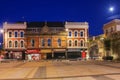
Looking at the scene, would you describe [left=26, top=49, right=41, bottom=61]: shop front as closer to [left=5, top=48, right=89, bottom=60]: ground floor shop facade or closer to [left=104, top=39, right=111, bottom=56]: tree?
[left=5, top=48, right=89, bottom=60]: ground floor shop facade

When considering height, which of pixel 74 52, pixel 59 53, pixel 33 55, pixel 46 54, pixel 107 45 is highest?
pixel 107 45

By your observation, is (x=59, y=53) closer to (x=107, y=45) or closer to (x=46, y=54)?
(x=46, y=54)

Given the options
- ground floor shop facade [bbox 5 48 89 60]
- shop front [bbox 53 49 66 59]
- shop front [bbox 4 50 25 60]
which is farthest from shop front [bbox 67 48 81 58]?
shop front [bbox 4 50 25 60]

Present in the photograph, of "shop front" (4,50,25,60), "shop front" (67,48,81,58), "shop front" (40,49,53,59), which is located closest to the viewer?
"shop front" (4,50,25,60)

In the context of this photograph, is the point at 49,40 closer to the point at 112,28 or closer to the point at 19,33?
the point at 19,33

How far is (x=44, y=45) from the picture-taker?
84375 millimetres

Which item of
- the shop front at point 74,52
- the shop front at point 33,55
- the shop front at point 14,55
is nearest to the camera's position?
the shop front at point 14,55

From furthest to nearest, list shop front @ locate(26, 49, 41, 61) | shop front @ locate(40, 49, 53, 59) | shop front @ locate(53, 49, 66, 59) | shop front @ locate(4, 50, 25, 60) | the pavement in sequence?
shop front @ locate(53, 49, 66, 59) < shop front @ locate(40, 49, 53, 59) < shop front @ locate(26, 49, 41, 61) < shop front @ locate(4, 50, 25, 60) < the pavement

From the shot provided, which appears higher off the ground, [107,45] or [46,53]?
[107,45]

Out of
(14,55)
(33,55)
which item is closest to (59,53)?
(33,55)

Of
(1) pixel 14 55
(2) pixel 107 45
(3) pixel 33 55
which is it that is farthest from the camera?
Result: (1) pixel 14 55

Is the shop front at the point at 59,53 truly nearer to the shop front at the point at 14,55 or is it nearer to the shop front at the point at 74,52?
the shop front at the point at 74,52

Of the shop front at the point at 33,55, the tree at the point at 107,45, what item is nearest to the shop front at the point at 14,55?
the shop front at the point at 33,55

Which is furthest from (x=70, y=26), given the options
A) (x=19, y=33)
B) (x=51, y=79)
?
(x=51, y=79)
